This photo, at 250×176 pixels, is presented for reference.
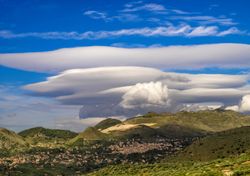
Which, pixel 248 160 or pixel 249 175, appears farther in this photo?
pixel 248 160

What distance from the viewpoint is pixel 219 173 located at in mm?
119500

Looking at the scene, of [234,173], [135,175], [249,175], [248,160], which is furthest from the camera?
[135,175]

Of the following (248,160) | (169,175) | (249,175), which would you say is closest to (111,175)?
(169,175)

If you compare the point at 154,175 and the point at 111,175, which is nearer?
the point at 154,175

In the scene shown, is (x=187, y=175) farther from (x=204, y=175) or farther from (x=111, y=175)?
(x=111, y=175)

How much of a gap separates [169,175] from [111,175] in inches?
2366

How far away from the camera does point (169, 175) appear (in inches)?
5655

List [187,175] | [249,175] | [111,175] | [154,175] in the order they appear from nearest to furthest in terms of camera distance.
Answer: [249,175]
[187,175]
[154,175]
[111,175]

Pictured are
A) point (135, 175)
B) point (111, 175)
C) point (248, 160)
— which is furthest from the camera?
point (111, 175)

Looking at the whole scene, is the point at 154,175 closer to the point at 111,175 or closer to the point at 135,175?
the point at 135,175

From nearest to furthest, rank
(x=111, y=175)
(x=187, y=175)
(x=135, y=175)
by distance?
(x=187, y=175), (x=135, y=175), (x=111, y=175)

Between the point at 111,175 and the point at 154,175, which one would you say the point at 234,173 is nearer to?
the point at 154,175

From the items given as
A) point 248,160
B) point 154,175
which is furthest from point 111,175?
point 248,160

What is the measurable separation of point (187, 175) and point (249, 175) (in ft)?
84.9
